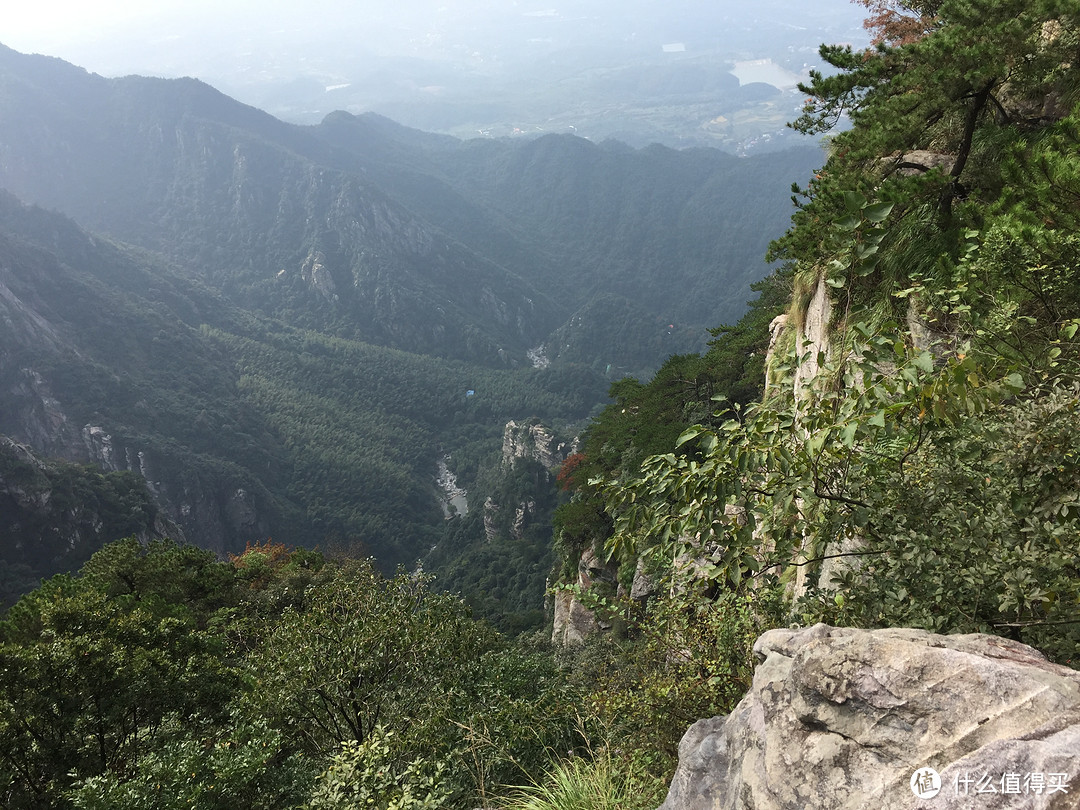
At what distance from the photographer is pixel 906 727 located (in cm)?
283

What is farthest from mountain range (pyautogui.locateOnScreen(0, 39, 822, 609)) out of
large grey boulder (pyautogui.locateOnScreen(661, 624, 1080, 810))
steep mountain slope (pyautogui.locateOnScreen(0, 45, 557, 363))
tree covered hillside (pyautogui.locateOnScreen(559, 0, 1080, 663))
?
large grey boulder (pyautogui.locateOnScreen(661, 624, 1080, 810))

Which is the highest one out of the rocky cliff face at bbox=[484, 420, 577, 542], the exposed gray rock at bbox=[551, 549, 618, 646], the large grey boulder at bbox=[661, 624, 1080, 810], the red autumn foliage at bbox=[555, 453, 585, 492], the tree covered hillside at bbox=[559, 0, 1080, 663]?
the tree covered hillside at bbox=[559, 0, 1080, 663]

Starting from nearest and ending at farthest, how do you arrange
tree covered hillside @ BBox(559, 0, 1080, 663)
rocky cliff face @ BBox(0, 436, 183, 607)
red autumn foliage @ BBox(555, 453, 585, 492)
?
tree covered hillside @ BBox(559, 0, 1080, 663)
red autumn foliage @ BBox(555, 453, 585, 492)
rocky cliff face @ BBox(0, 436, 183, 607)

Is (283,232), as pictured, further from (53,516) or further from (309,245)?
(53,516)

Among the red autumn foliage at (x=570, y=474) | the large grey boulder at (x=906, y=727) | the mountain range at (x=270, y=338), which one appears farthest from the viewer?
the mountain range at (x=270, y=338)

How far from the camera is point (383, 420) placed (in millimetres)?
122938

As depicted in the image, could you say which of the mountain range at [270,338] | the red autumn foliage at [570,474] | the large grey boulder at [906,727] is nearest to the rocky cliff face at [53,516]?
the mountain range at [270,338]

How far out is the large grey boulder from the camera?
2441 mm

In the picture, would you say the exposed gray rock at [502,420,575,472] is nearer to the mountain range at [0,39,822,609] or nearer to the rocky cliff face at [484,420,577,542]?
the rocky cliff face at [484,420,577,542]

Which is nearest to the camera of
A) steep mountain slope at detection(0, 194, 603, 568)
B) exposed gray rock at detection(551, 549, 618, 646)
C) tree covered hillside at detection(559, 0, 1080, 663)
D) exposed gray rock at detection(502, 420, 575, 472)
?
tree covered hillside at detection(559, 0, 1080, 663)

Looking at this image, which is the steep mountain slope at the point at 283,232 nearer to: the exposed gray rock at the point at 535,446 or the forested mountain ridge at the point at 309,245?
the forested mountain ridge at the point at 309,245

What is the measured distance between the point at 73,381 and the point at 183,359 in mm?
21066

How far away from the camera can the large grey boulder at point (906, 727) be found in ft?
8.01

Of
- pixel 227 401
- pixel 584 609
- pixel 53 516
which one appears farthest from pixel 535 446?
pixel 227 401
